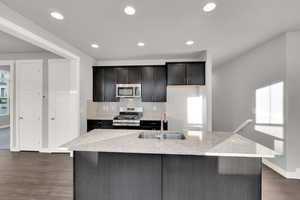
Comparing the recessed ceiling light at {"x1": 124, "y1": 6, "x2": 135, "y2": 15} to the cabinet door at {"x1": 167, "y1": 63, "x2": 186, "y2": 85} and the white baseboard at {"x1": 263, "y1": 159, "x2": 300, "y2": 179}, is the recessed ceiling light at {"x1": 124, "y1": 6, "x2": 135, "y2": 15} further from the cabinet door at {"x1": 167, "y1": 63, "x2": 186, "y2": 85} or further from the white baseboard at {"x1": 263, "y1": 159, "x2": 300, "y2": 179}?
the white baseboard at {"x1": 263, "y1": 159, "x2": 300, "y2": 179}

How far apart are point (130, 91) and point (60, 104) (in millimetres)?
1847

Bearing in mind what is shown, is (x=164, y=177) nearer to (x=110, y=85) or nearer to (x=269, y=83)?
(x=269, y=83)

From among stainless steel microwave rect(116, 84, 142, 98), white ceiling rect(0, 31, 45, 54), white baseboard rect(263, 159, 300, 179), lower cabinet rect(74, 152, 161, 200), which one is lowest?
white baseboard rect(263, 159, 300, 179)

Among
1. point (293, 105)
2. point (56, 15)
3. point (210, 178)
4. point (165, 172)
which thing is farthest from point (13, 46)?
point (293, 105)

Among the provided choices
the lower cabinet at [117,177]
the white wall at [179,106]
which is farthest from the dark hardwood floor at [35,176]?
the white wall at [179,106]

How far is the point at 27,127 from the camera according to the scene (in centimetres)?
403

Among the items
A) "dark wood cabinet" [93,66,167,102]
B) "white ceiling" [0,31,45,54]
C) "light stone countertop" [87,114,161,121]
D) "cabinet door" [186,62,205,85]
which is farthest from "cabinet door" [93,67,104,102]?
"cabinet door" [186,62,205,85]

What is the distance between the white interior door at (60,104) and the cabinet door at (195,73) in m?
3.09

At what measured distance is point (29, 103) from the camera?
159 inches

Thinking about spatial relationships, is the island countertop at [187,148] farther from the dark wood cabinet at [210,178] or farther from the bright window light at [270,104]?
the bright window light at [270,104]

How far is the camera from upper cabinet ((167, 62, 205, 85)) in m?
3.94

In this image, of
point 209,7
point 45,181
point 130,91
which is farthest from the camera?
point 130,91

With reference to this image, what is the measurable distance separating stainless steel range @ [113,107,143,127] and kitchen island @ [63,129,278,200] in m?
2.31

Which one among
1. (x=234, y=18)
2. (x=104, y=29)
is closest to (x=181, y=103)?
(x=234, y=18)
